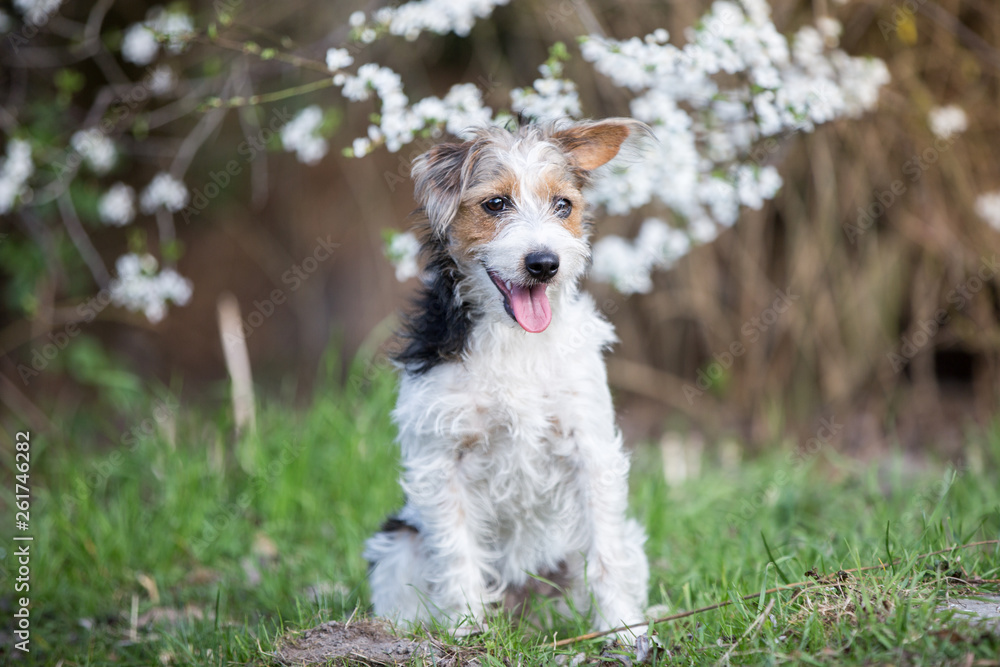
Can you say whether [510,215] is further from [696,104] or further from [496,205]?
[696,104]

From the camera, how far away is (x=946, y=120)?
507 centimetres

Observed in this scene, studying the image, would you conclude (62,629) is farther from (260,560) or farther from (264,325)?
(264,325)

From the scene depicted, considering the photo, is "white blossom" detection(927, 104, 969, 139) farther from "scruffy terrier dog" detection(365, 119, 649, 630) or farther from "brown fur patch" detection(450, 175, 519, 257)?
"brown fur patch" detection(450, 175, 519, 257)

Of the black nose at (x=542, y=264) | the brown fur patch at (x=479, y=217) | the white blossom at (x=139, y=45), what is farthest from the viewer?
the white blossom at (x=139, y=45)

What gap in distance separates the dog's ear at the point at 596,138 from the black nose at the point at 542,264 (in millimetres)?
592

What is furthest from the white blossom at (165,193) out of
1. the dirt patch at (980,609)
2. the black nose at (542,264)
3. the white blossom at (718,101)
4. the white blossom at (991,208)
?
the white blossom at (991,208)

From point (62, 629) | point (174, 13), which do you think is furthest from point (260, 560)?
point (174, 13)

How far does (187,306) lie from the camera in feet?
28.9

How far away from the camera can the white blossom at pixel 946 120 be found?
507 cm

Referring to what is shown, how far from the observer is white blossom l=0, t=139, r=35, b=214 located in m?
4.61

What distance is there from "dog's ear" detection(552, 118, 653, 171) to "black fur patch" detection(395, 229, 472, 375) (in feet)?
2.11

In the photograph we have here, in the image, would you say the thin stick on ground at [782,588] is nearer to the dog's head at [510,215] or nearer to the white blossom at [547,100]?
the dog's head at [510,215]
